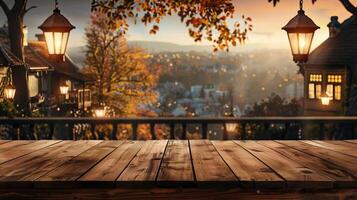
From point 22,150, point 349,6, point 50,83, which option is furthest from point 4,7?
point 50,83

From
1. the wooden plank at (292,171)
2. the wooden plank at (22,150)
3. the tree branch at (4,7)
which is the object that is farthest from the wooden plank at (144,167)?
the tree branch at (4,7)

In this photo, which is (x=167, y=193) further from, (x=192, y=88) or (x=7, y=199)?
(x=192, y=88)

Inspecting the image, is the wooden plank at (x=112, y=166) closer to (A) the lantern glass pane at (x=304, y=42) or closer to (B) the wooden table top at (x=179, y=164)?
(B) the wooden table top at (x=179, y=164)

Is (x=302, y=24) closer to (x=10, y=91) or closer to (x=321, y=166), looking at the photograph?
(x=321, y=166)

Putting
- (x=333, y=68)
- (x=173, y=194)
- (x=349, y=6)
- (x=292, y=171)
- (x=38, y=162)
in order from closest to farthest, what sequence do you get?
1. (x=173, y=194)
2. (x=292, y=171)
3. (x=38, y=162)
4. (x=349, y=6)
5. (x=333, y=68)

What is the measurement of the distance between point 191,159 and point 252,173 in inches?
31.7

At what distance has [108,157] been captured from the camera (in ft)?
14.3

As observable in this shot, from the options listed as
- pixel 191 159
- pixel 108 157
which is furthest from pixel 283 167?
pixel 108 157

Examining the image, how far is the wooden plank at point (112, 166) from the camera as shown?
3.36 meters

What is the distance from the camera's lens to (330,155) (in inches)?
179

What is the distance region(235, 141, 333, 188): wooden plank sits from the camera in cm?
335

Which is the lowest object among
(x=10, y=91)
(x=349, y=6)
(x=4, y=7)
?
(x=10, y=91)

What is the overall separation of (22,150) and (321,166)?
2.81 m

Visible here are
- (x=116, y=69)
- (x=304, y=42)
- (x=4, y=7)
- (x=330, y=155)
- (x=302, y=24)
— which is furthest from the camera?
(x=116, y=69)
